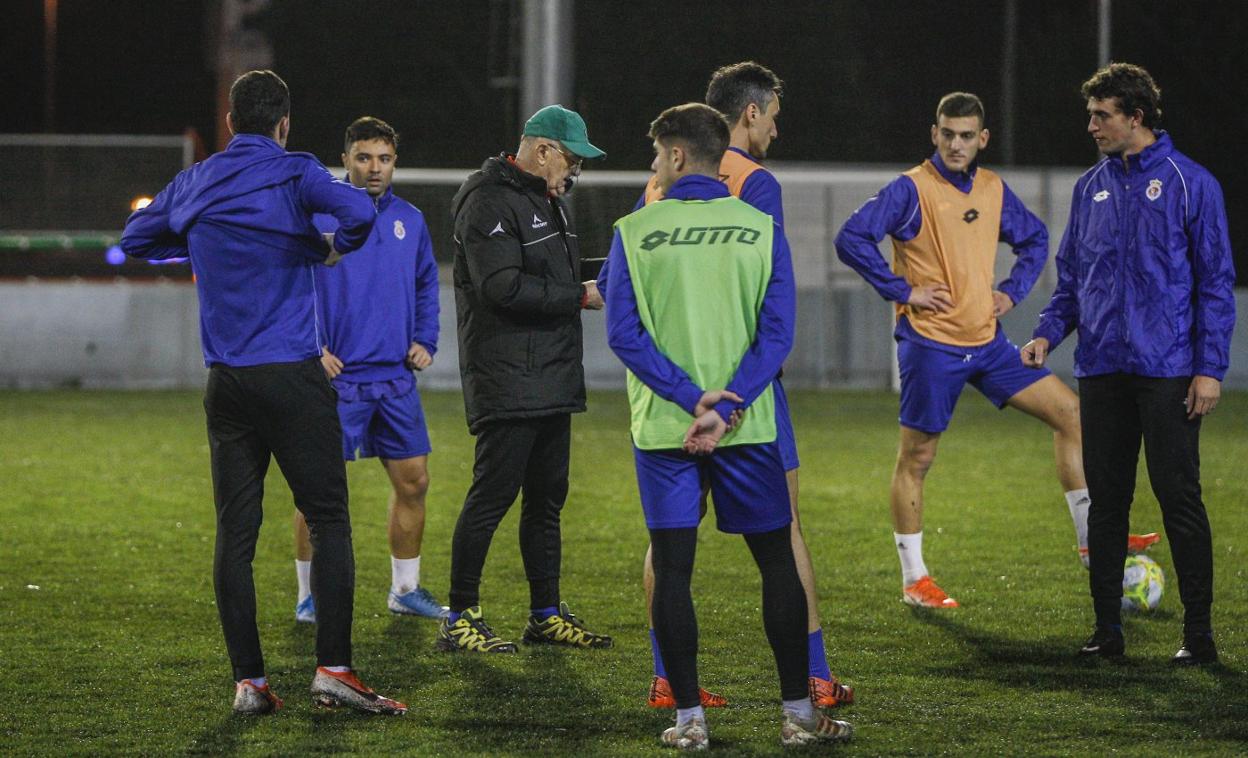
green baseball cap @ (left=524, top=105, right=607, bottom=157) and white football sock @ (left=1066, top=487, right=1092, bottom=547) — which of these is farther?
white football sock @ (left=1066, top=487, right=1092, bottom=547)

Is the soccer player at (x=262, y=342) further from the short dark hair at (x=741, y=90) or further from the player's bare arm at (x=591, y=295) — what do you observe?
the short dark hair at (x=741, y=90)

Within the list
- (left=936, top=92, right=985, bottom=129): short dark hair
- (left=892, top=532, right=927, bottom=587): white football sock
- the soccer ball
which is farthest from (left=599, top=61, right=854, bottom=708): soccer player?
the soccer ball

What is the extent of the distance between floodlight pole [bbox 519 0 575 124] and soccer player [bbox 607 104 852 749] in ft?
44.8

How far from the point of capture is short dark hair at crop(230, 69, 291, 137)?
5082mm

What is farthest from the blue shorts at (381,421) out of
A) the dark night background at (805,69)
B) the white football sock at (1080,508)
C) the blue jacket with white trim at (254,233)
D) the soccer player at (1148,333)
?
the dark night background at (805,69)

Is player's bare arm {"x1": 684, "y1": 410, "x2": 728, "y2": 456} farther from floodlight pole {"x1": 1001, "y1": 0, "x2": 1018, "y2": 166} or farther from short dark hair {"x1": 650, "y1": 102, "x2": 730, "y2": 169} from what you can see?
floodlight pole {"x1": 1001, "y1": 0, "x2": 1018, "y2": 166}

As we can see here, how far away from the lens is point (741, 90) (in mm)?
5371

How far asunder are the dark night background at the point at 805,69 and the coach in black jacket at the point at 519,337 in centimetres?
1661

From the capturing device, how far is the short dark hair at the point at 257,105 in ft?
16.7

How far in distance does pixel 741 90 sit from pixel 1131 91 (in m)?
1.45

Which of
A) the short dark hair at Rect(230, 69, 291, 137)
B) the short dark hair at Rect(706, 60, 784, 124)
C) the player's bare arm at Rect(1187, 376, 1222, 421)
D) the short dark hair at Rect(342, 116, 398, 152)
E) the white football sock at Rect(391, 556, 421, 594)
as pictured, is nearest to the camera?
the short dark hair at Rect(230, 69, 291, 137)

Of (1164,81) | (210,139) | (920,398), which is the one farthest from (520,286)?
(210,139)

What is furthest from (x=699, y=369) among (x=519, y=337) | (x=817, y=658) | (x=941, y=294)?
(x=941, y=294)

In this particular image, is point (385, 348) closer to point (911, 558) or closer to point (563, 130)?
point (563, 130)
